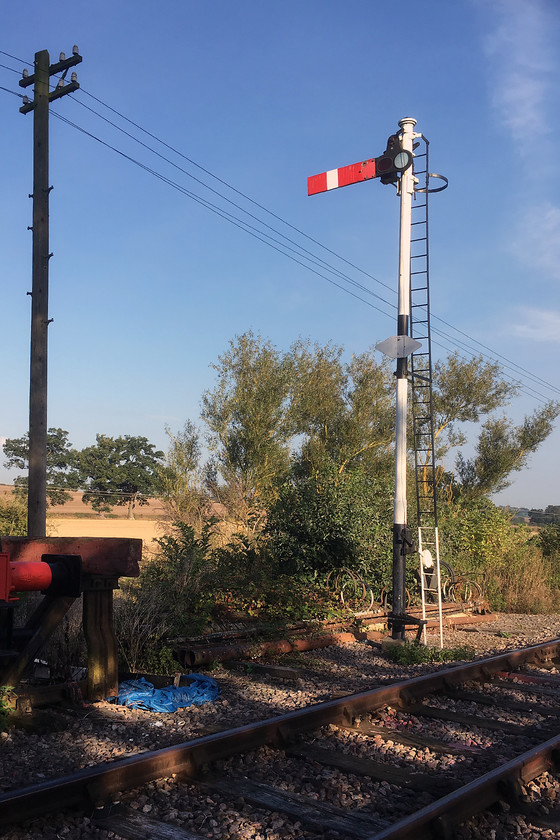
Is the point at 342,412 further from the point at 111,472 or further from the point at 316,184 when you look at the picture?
the point at 111,472

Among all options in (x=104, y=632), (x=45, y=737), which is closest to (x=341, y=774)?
(x=45, y=737)

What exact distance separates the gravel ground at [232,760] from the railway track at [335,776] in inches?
0.7

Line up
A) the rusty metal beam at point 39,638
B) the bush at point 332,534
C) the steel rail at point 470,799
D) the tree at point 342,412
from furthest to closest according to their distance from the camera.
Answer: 1. the tree at point 342,412
2. the bush at point 332,534
3. the rusty metal beam at point 39,638
4. the steel rail at point 470,799

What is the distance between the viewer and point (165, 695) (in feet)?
21.0

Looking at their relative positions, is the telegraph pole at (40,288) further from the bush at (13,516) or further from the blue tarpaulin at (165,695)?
the bush at (13,516)

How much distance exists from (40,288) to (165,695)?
268 inches

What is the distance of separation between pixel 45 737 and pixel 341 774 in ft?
7.14

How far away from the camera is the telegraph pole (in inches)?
410

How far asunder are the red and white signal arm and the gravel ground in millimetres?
7644

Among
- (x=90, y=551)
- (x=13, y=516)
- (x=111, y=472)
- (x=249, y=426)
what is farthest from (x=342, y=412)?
(x=111, y=472)

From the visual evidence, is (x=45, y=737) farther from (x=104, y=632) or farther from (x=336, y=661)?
(x=336, y=661)

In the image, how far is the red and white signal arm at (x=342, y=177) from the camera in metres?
11.7

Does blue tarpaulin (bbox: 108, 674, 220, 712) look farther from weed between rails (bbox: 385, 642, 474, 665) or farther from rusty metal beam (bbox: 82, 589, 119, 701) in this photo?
weed between rails (bbox: 385, 642, 474, 665)

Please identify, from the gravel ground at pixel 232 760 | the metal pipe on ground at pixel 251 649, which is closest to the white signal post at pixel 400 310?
the metal pipe on ground at pixel 251 649
